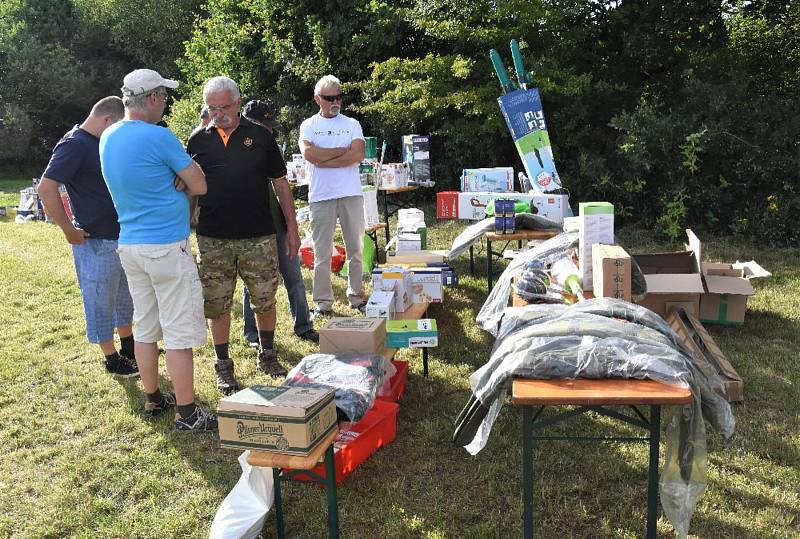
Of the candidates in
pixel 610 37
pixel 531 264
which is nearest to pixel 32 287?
pixel 531 264

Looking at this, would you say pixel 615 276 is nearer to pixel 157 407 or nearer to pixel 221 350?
pixel 221 350

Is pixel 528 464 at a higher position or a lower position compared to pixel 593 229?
lower

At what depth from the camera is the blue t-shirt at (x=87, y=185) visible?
12.5 feet

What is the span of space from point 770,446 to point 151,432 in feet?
10.3

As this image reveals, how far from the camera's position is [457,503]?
279 centimetres

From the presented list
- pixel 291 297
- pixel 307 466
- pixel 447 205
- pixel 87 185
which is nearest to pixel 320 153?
pixel 291 297

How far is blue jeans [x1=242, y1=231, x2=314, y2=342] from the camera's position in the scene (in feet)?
15.1

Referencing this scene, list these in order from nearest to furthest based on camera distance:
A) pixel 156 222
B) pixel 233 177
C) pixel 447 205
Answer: pixel 156 222 < pixel 233 177 < pixel 447 205

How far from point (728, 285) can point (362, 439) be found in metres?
3.12

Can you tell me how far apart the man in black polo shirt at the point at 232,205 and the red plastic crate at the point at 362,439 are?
1.10 meters

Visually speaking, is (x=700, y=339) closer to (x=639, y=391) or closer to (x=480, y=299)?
(x=480, y=299)

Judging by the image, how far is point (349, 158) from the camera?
4.88 meters

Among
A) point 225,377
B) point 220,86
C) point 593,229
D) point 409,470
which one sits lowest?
point 409,470

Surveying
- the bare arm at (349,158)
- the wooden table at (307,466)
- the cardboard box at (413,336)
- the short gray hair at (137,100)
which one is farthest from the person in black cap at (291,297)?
the wooden table at (307,466)
